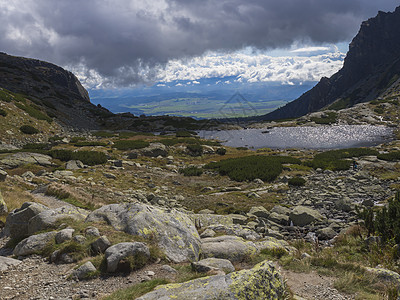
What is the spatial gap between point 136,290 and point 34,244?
466 cm

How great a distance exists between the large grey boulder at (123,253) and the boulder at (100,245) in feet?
2.03

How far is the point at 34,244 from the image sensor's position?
317 inches

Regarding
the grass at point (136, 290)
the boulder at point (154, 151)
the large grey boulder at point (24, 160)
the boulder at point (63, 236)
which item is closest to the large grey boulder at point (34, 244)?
the boulder at point (63, 236)

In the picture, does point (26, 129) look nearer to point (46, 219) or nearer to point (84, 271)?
point (46, 219)

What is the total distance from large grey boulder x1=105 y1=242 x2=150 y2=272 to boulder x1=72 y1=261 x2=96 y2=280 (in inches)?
17.0

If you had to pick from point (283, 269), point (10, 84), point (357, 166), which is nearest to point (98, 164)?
point (283, 269)

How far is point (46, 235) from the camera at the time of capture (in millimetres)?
8391

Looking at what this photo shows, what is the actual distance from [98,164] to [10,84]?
3610 inches

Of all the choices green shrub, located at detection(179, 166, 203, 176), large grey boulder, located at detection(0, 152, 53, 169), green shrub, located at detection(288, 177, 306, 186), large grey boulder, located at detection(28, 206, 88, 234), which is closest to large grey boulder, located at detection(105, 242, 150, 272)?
large grey boulder, located at detection(28, 206, 88, 234)

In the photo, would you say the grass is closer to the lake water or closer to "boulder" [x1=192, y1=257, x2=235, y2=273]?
"boulder" [x1=192, y1=257, x2=235, y2=273]

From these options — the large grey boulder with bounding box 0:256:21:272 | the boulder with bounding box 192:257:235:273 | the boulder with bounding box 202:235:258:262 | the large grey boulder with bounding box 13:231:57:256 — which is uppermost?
the large grey boulder with bounding box 13:231:57:256

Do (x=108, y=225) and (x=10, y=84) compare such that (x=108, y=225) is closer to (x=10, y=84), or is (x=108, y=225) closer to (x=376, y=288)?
(x=376, y=288)

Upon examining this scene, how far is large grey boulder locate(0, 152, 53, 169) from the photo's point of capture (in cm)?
2366

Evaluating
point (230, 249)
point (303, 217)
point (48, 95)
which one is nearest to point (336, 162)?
point (303, 217)
